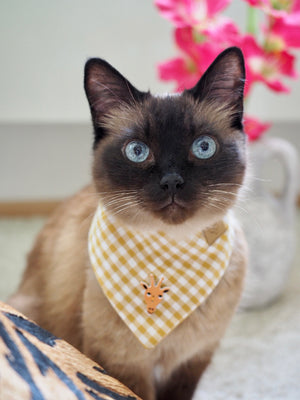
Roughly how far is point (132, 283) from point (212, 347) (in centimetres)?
26

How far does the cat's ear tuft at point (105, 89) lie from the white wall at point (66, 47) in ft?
4.10

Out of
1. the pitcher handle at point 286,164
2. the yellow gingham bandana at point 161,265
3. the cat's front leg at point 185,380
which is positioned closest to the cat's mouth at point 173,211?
the yellow gingham bandana at point 161,265

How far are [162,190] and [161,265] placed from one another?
234 millimetres

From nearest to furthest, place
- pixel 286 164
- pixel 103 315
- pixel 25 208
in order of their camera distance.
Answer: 1. pixel 103 315
2. pixel 286 164
3. pixel 25 208

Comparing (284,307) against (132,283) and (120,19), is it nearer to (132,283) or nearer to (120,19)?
(132,283)

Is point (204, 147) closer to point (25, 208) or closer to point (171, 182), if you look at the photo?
point (171, 182)

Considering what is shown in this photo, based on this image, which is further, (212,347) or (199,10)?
(199,10)

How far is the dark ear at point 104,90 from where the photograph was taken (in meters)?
0.93

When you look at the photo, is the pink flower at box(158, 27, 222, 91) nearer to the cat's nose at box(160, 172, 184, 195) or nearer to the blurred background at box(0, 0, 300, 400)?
the blurred background at box(0, 0, 300, 400)

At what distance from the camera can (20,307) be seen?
126cm

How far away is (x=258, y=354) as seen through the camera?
5.08ft

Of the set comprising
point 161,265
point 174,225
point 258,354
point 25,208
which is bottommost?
point 258,354

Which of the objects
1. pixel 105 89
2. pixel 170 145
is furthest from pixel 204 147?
pixel 105 89

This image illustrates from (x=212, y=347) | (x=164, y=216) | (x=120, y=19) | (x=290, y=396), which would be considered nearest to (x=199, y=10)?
(x=120, y=19)
